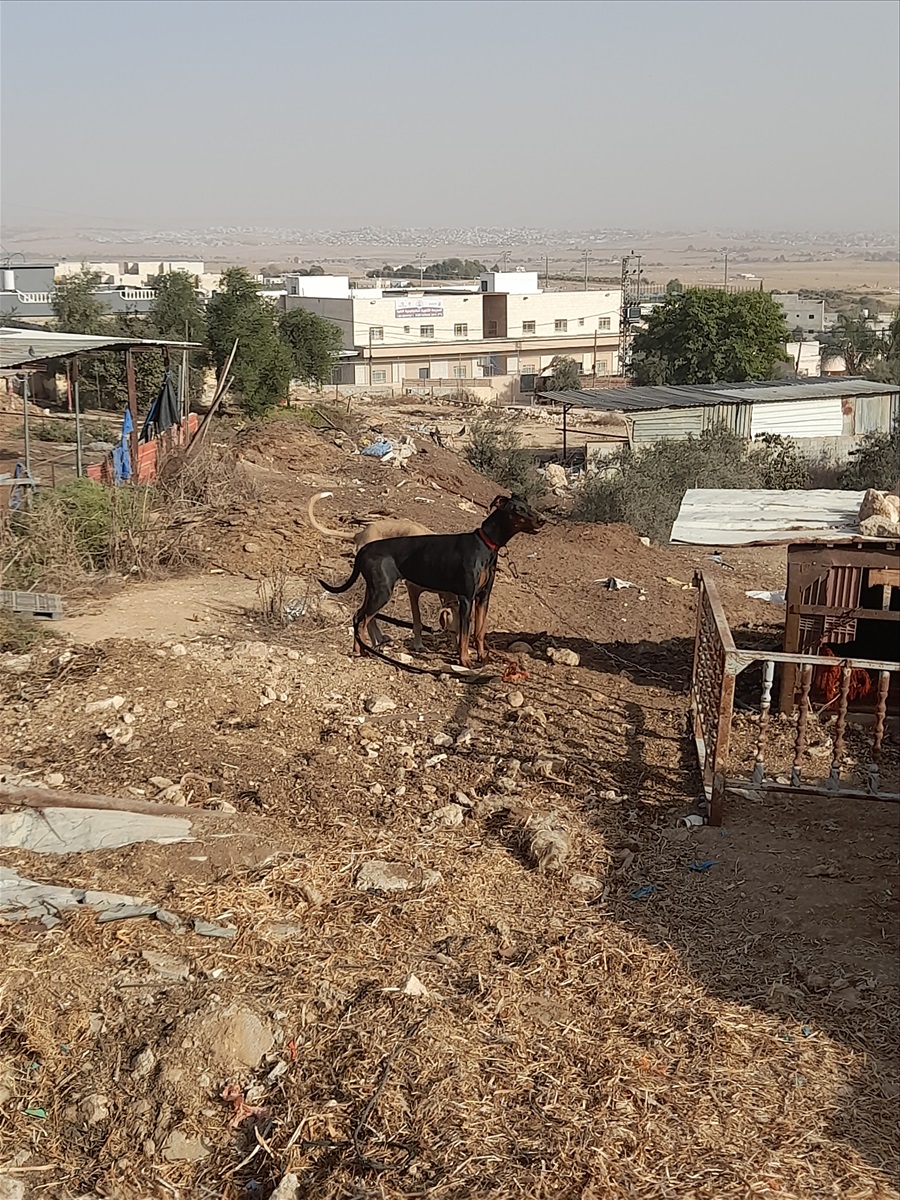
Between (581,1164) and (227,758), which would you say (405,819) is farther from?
(581,1164)

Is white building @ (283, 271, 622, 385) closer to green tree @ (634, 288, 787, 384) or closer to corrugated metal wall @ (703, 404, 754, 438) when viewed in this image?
green tree @ (634, 288, 787, 384)

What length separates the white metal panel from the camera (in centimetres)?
2886

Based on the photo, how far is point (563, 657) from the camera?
8.62 meters

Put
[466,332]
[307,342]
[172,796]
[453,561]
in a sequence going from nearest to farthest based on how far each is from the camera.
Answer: [172,796] → [453,561] → [307,342] → [466,332]

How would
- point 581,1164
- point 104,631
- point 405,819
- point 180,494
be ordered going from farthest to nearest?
point 180,494
point 104,631
point 405,819
point 581,1164

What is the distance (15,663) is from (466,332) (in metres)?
61.1

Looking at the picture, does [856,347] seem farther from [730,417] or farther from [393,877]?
[393,877]

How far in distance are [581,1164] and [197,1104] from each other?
4.08ft

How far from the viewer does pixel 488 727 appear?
7.15 m

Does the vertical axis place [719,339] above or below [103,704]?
above

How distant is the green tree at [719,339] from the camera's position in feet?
152

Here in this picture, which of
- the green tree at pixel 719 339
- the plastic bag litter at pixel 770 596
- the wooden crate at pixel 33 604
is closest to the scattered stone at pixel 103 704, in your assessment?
the wooden crate at pixel 33 604

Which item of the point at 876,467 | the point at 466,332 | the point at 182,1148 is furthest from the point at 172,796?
the point at 466,332

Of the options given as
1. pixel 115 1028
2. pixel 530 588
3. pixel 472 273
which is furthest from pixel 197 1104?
pixel 472 273
